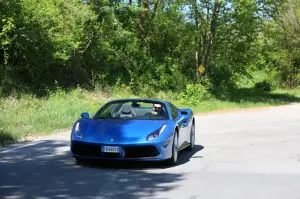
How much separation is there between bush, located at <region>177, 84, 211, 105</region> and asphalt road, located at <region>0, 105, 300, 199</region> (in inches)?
731

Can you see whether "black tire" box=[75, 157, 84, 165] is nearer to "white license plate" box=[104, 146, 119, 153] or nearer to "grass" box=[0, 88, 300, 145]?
"white license plate" box=[104, 146, 119, 153]

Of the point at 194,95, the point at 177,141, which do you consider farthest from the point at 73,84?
the point at 177,141

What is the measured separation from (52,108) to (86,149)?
11.3 metres

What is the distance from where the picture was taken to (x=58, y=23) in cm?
2622

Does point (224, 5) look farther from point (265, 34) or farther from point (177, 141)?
point (177, 141)

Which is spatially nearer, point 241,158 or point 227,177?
point 227,177

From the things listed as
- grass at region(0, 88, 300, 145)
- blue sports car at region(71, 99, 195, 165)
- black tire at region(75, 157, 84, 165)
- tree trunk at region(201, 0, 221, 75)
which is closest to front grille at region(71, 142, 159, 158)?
blue sports car at region(71, 99, 195, 165)

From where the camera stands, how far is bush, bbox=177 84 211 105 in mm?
31312

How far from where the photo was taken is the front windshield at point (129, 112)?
387 inches

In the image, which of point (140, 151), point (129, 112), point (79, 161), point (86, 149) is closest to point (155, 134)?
point (140, 151)

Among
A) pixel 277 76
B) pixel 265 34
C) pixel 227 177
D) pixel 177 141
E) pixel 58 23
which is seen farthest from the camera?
pixel 277 76

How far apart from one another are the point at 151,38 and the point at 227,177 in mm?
28483

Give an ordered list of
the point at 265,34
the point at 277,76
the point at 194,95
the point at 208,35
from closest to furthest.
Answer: the point at 194,95
the point at 208,35
the point at 265,34
the point at 277,76

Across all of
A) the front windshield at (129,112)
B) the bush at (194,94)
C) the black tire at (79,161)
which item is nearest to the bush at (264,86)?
the bush at (194,94)
